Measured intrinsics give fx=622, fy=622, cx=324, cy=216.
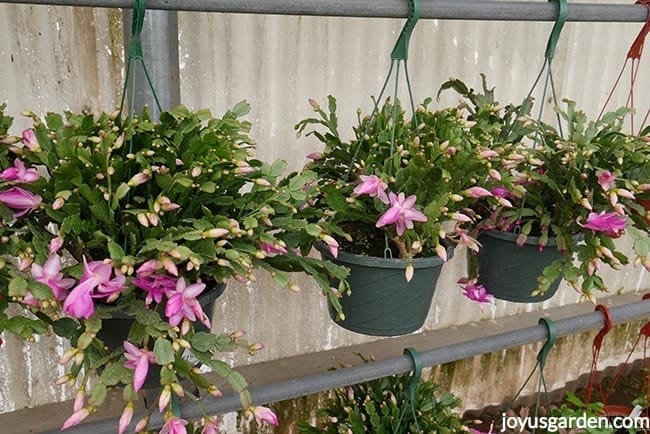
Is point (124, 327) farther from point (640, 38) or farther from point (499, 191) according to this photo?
point (640, 38)

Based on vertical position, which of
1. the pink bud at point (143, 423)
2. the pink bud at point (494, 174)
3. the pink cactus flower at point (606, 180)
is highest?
the pink bud at point (494, 174)

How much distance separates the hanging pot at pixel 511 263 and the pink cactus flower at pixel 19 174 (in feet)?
2.72

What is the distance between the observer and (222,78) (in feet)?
4.75

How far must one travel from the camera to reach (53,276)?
2.52 ft

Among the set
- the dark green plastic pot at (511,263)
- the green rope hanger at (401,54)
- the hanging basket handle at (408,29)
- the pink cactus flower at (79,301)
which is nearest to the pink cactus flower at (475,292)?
the dark green plastic pot at (511,263)

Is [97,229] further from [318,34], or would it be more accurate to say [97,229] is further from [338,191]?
[318,34]

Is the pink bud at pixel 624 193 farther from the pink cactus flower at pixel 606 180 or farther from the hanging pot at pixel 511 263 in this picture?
the hanging pot at pixel 511 263

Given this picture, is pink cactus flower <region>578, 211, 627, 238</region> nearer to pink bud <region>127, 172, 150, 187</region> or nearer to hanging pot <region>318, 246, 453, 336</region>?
hanging pot <region>318, 246, 453, 336</region>

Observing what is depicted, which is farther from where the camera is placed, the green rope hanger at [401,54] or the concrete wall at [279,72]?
the concrete wall at [279,72]

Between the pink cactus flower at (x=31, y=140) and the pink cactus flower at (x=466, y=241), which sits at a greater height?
the pink cactus flower at (x=31, y=140)

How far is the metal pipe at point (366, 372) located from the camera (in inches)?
37.7

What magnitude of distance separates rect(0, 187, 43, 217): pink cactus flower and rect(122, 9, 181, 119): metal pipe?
22cm

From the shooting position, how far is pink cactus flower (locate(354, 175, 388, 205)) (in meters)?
0.95

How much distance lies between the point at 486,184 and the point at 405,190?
0.19 metres
